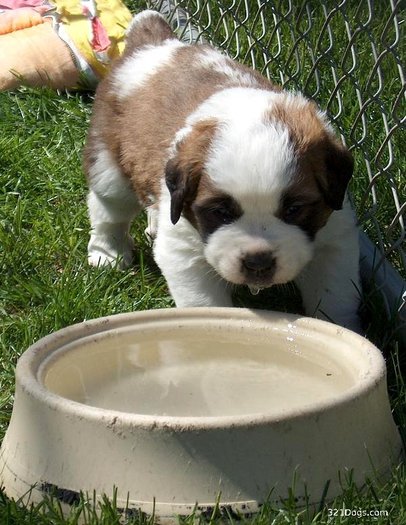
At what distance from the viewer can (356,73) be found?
18.5 feet

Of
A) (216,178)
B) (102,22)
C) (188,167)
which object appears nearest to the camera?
(216,178)

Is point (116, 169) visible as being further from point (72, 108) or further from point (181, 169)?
point (72, 108)

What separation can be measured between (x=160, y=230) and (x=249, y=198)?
691 mm

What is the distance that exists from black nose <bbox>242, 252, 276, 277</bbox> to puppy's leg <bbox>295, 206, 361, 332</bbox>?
1.49 ft

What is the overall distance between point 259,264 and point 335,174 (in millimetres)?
454

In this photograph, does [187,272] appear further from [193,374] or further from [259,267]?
[193,374]

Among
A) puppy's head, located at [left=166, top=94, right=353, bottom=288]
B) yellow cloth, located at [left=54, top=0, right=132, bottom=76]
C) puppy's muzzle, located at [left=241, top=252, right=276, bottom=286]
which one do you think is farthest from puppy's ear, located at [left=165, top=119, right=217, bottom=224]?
yellow cloth, located at [left=54, top=0, right=132, bottom=76]

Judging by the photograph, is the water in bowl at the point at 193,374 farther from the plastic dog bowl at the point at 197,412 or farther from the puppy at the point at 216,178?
the puppy at the point at 216,178

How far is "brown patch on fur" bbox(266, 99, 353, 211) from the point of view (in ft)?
11.7

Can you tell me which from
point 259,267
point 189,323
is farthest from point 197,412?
point 259,267

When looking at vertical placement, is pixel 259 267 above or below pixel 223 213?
below

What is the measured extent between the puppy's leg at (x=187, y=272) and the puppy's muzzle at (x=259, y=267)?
0.45m

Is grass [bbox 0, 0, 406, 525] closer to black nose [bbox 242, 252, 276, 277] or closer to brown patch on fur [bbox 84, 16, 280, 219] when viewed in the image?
brown patch on fur [bbox 84, 16, 280, 219]

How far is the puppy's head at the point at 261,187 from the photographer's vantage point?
3.47m
